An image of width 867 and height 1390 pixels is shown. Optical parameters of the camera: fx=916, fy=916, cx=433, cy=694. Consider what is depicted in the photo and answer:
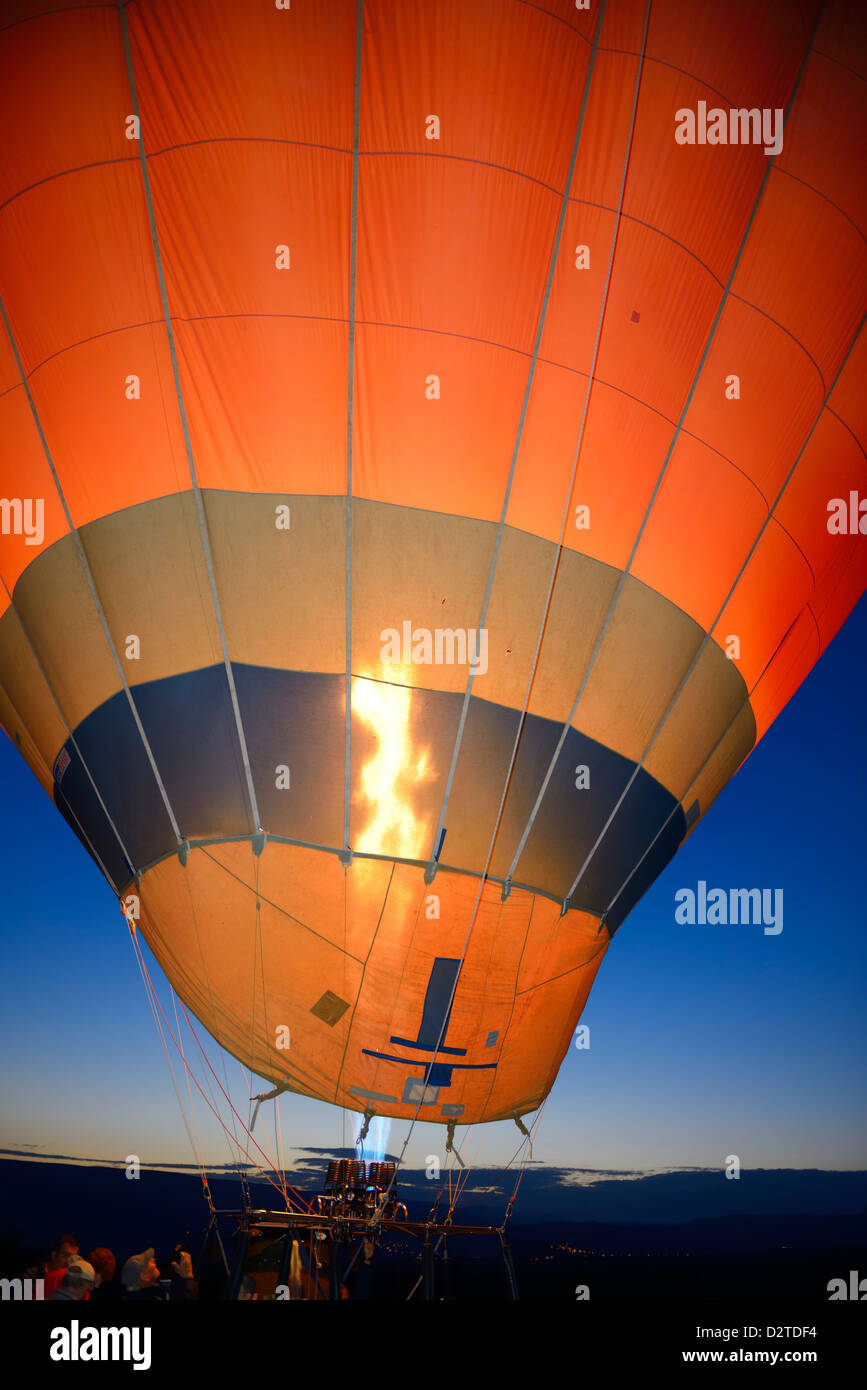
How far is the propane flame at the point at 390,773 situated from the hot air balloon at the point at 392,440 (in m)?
0.02

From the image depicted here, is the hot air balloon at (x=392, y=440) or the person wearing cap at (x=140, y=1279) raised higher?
the hot air balloon at (x=392, y=440)

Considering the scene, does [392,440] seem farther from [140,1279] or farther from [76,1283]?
[140,1279]

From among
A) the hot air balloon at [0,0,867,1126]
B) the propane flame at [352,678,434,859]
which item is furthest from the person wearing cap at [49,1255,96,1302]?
the propane flame at [352,678,434,859]

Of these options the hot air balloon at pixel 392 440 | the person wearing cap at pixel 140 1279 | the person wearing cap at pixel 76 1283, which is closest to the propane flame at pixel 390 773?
the hot air balloon at pixel 392 440

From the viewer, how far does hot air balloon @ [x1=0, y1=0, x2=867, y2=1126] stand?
12.8ft

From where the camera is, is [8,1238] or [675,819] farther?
[8,1238]

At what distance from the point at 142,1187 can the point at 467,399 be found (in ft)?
80.3

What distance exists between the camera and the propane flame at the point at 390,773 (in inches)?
168

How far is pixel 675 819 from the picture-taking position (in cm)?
514

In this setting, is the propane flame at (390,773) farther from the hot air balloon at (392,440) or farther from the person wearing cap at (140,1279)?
the person wearing cap at (140,1279)

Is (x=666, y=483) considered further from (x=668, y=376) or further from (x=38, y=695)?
(x=38, y=695)

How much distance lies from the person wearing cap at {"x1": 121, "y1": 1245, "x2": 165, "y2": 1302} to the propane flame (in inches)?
86.7

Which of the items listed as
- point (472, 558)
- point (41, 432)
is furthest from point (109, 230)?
point (472, 558)

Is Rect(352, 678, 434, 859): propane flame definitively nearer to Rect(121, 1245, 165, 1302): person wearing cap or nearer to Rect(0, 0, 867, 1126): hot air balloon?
Rect(0, 0, 867, 1126): hot air balloon
